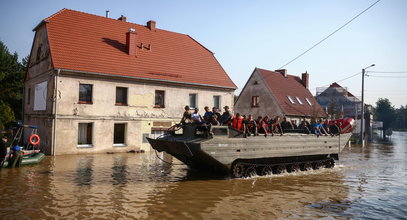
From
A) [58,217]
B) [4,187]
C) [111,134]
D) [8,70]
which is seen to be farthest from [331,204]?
[8,70]

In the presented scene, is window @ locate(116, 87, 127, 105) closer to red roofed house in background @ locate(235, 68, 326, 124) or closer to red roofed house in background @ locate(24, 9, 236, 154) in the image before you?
red roofed house in background @ locate(24, 9, 236, 154)

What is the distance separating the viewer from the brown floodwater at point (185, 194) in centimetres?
748

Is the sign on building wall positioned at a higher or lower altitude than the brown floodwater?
higher

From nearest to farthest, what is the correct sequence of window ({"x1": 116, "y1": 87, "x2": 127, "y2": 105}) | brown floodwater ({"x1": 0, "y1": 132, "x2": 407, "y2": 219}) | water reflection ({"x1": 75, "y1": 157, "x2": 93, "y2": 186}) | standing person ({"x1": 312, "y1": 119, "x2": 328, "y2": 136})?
brown floodwater ({"x1": 0, "y1": 132, "x2": 407, "y2": 219}), water reflection ({"x1": 75, "y1": 157, "x2": 93, "y2": 186}), standing person ({"x1": 312, "y1": 119, "x2": 328, "y2": 136}), window ({"x1": 116, "y1": 87, "x2": 127, "y2": 105})

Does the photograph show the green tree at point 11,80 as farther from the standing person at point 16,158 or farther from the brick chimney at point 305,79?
the brick chimney at point 305,79

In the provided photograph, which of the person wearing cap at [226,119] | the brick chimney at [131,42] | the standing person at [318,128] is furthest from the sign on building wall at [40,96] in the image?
the standing person at [318,128]

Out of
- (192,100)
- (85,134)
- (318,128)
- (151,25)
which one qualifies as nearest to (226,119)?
(318,128)

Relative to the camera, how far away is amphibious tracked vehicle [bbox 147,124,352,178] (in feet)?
36.5

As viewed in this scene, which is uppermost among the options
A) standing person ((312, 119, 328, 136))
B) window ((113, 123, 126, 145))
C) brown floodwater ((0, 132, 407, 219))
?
standing person ((312, 119, 328, 136))

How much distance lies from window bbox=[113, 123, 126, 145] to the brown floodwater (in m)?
5.37

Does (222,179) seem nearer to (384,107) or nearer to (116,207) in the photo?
(116,207)

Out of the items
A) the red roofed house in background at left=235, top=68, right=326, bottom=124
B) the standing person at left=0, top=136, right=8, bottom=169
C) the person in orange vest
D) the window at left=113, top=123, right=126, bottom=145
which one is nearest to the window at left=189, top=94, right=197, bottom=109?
the window at left=113, top=123, right=126, bottom=145

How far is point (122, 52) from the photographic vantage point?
69.4 ft

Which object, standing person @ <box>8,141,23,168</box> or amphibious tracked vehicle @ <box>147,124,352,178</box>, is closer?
amphibious tracked vehicle @ <box>147,124,352,178</box>
